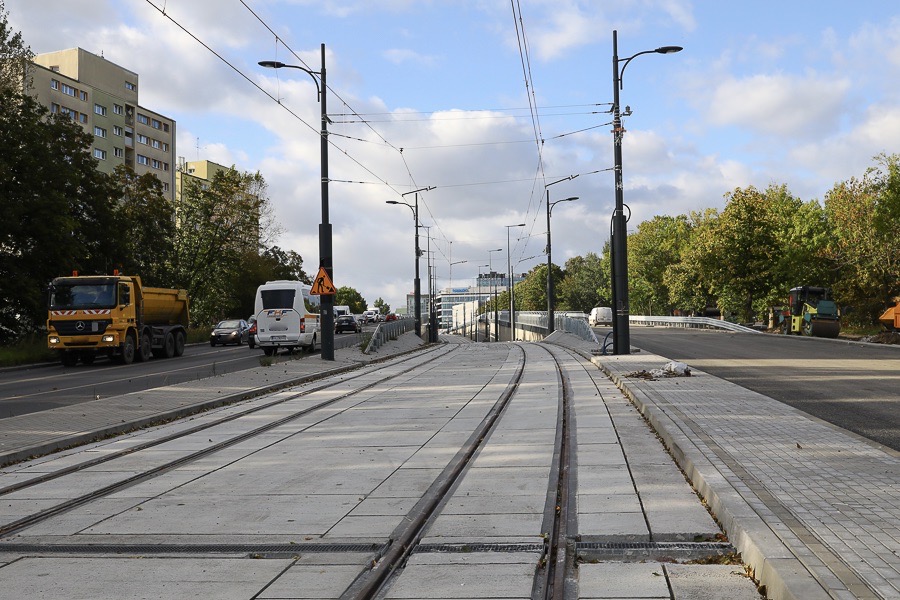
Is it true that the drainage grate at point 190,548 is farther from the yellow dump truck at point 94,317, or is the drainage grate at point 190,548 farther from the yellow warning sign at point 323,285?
the yellow dump truck at point 94,317

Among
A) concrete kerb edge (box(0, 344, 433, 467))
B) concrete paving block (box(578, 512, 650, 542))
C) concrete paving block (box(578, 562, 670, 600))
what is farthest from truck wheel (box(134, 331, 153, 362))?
concrete paving block (box(578, 562, 670, 600))

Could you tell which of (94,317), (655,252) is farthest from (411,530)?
(655,252)

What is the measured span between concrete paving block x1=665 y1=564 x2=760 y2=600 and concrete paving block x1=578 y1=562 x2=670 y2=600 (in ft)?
0.24

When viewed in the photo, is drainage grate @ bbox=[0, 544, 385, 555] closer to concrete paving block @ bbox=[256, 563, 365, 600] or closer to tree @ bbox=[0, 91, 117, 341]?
concrete paving block @ bbox=[256, 563, 365, 600]

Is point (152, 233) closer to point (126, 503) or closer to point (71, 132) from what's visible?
point (71, 132)

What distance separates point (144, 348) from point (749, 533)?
28695 mm

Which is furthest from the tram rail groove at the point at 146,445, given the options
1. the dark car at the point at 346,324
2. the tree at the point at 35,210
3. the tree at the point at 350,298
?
the tree at the point at 350,298

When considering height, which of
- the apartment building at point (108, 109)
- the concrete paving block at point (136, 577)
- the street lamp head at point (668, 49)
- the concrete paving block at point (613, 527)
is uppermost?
the apartment building at point (108, 109)

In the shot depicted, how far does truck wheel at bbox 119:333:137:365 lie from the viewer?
28.9m

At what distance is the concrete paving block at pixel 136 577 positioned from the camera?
15.6 feet

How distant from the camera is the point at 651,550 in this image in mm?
5410

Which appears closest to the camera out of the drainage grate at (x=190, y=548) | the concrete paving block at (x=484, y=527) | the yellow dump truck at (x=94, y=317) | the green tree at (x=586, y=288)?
the drainage grate at (x=190, y=548)

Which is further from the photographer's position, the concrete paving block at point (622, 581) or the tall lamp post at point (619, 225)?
the tall lamp post at point (619, 225)

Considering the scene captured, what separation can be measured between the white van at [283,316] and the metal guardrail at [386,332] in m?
2.81
